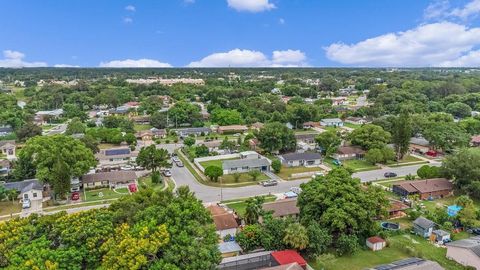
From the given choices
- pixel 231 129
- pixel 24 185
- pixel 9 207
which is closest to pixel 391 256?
pixel 9 207

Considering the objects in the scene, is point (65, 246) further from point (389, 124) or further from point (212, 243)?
point (389, 124)

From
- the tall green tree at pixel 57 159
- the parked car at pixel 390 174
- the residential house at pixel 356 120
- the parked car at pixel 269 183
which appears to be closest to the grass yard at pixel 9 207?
the tall green tree at pixel 57 159

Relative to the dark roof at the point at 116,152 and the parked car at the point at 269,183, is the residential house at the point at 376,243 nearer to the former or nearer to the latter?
the parked car at the point at 269,183

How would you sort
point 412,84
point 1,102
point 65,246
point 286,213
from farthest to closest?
1. point 412,84
2. point 1,102
3. point 286,213
4. point 65,246

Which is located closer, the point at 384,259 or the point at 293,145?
the point at 384,259

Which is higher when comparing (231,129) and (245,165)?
(231,129)

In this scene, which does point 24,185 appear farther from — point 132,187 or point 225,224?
point 225,224

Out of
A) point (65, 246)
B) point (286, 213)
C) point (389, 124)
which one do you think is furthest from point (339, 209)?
point (389, 124)
